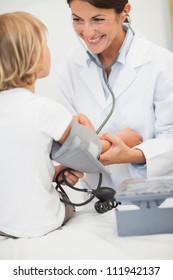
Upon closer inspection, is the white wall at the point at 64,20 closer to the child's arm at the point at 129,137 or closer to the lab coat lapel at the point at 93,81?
the lab coat lapel at the point at 93,81

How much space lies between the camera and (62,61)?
4.45 feet

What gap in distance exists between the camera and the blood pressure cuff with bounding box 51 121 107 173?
2.93 feet

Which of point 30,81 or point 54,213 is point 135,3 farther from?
point 54,213

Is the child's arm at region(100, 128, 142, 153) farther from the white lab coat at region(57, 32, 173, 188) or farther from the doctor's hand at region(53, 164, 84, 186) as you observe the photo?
the doctor's hand at region(53, 164, 84, 186)

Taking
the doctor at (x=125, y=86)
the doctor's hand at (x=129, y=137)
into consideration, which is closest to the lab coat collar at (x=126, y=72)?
the doctor at (x=125, y=86)

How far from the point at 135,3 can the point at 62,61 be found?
319 mm

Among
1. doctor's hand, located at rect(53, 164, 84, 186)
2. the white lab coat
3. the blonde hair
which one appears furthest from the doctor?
the blonde hair

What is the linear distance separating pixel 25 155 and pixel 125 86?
49 cm

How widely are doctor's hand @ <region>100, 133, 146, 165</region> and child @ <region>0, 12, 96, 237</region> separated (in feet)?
0.74

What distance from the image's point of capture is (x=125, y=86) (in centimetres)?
121

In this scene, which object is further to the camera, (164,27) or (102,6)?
(164,27)
